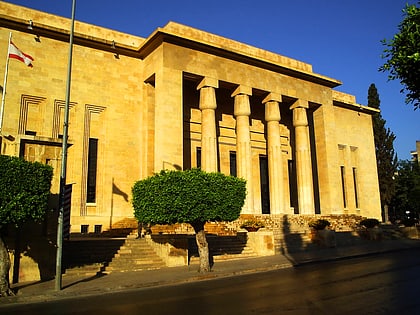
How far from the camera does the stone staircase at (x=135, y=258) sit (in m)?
16.8

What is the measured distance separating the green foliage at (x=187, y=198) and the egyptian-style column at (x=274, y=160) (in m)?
13.2

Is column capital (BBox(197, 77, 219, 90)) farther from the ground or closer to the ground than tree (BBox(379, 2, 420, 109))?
farther from the ground

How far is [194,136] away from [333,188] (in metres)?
12.3

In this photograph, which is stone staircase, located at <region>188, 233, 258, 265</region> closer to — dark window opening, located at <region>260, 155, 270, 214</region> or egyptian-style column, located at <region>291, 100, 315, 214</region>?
egyptian-style column, located at <region>291, 100, 315, 214</region>

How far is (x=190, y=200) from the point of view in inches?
604

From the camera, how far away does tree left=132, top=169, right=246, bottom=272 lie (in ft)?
50.5

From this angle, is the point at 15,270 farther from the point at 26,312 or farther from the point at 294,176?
the point at 294,176

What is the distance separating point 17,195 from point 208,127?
1628 centimetres

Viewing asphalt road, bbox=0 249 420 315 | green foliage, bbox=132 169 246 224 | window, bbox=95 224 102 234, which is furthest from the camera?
window, bbox=95 224 102 234

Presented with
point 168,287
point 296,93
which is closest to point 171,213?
point 168,287

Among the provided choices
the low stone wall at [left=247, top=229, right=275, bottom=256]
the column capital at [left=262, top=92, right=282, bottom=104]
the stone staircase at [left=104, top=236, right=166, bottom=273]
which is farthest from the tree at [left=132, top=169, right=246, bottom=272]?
the column capital at [left=262, top=92, right=282, bottom=104]

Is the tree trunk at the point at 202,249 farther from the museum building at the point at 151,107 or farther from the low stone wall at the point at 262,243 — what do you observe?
the museum building at the point at 151,107

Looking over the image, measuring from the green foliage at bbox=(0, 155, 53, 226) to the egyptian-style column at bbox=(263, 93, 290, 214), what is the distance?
19.4 m

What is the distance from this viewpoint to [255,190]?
1236 inches
